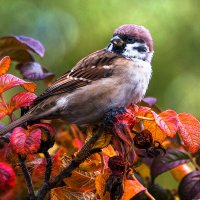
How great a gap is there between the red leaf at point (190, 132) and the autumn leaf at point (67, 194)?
0.27 m

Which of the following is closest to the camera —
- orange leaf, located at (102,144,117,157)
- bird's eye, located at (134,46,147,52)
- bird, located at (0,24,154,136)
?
orange leaf, located at (102,144,117,157)

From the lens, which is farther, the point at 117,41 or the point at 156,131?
the point at 117,41

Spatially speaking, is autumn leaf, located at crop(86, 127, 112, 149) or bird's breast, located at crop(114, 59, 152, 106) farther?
bird's breast, located at crop(114, 59, 152, 106)

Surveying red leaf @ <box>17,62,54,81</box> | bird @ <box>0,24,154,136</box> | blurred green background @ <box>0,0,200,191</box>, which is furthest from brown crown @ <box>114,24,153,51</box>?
blurred green background @ <box>0,0,200,191</box>

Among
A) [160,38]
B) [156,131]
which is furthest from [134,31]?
[160,38]

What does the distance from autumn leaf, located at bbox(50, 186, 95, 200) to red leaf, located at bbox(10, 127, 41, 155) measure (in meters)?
0.14

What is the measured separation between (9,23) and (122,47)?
13.2 feet

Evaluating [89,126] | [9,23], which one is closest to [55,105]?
[89,126]

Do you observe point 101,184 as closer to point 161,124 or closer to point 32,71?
point 161,124

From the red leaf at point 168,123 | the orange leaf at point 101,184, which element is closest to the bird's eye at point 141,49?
the red leaf at point 168,123

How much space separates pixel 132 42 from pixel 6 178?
0.92 m

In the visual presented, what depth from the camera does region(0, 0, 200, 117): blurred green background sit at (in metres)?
4.93

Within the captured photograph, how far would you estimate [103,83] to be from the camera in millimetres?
2166

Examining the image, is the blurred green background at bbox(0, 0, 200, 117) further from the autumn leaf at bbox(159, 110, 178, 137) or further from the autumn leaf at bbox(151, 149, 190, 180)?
the autumn leaf at bbox(159, 110, 178, 137)
